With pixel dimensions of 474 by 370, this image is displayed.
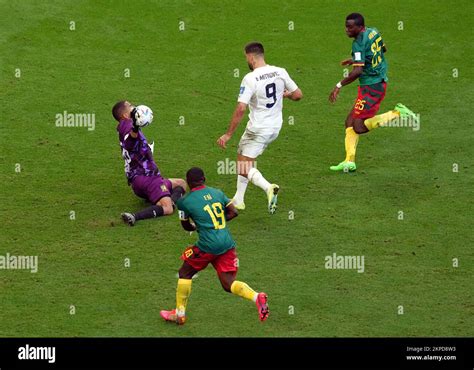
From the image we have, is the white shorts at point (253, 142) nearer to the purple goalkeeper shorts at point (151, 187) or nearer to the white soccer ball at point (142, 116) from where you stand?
the purple goalkeeper shorts at point (151, 187)

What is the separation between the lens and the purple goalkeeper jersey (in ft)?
63.6

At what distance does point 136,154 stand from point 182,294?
13.6 ft

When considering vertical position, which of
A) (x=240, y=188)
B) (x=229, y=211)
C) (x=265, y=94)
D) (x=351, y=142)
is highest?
(x=265, y=94)

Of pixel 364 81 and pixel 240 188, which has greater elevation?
pixel 364 81

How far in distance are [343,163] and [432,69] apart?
502cm

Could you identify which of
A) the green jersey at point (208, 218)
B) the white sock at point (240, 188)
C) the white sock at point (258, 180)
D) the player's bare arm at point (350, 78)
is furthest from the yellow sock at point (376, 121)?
the green jersey at point (208, 218)

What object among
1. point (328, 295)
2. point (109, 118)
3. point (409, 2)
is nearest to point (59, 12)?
point (109, 118)

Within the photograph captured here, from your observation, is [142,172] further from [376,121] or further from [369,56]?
[369,56]

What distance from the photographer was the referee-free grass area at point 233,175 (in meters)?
16.6

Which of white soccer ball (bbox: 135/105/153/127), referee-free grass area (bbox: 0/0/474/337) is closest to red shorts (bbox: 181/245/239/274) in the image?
referee-free grass area (bbox: 0/0/474/337)

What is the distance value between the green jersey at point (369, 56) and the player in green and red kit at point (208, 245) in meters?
5.49

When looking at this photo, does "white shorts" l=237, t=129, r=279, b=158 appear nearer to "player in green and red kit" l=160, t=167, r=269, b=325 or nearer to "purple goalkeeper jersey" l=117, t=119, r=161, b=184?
"purple goalkeeper jersey" l=117, t=119, r=161, b=184

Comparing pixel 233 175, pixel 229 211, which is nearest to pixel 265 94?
pixel 233 175

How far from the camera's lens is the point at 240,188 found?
19547 mm
